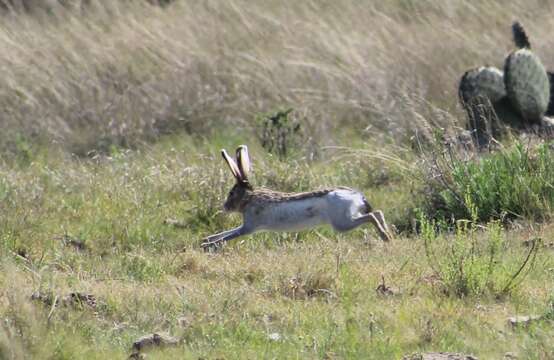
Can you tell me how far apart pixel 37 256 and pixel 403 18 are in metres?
8.33

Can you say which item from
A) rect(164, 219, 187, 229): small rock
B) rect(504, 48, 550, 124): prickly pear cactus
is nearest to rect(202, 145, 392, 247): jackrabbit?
rect(164, 219, 187, 229): small rock

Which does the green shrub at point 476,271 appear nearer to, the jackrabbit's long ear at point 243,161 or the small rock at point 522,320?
the small rock at point 522,320

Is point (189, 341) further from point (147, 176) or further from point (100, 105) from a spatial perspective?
point (100, 105)

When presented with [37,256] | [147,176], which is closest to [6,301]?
[37,256]

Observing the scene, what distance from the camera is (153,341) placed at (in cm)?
594

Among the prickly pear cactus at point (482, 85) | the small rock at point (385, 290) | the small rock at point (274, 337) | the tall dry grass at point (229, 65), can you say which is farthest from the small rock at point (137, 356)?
the prickly pear cactus at point (482, 85)

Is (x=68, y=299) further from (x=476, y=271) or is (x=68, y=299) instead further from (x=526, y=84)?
(x=526, y=84)

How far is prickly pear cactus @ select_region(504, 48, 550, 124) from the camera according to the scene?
1202cm

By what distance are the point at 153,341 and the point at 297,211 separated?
8.16ft

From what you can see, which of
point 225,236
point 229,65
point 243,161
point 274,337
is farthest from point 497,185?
point 229,65

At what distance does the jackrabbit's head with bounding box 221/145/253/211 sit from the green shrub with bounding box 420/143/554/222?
1429 millimetres

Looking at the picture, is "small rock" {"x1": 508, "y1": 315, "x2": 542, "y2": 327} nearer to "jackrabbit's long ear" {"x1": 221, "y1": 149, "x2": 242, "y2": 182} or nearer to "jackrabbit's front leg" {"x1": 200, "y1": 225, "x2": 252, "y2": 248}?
"jackrabbit's front leg" {"x1": 200, "y1": 225, "x2": 252, "y2": 248}

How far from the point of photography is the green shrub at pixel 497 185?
885cm

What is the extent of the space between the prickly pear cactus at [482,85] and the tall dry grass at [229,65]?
0.40 meters
